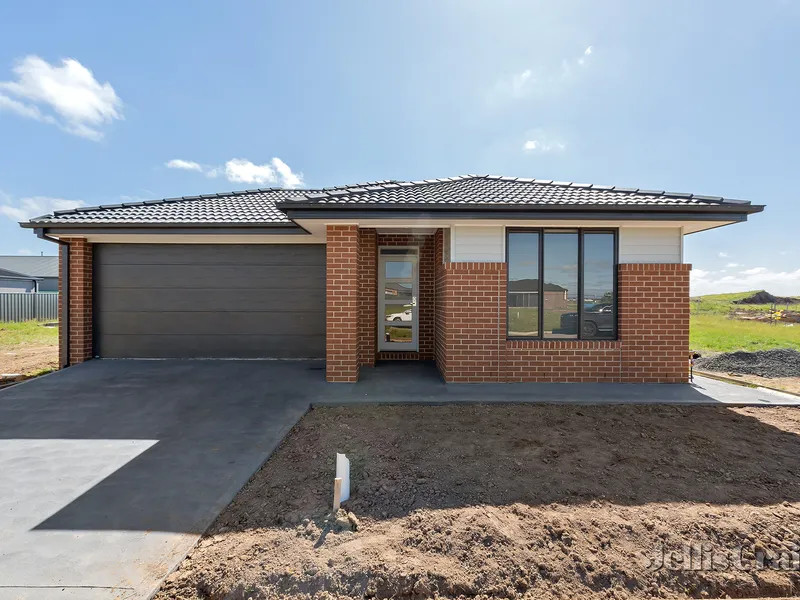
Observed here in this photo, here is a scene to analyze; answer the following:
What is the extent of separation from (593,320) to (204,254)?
28.6ft

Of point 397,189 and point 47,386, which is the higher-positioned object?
point 397,189

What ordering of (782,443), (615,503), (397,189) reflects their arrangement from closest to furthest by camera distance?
(615,503), (782,443), (397,189)

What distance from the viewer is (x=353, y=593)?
7.02ft

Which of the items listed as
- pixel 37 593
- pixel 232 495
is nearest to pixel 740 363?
pixel 232 495

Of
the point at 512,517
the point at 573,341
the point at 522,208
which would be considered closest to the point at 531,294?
the point at 573,341

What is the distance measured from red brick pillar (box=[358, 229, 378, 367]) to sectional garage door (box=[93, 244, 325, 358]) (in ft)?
3.45

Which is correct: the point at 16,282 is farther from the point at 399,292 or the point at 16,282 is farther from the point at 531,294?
the point at 531,294

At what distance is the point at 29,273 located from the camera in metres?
33.1

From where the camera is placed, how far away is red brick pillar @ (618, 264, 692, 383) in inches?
258

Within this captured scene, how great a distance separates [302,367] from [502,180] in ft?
20.6

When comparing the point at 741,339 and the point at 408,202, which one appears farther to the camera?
Answer: the point at 741,339

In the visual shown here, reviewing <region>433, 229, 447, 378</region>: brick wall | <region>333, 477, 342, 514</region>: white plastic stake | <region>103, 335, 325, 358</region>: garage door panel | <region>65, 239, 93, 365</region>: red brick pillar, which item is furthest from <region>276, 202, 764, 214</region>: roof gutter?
<region>65, 239, 93, 365</region>: red brick pillar

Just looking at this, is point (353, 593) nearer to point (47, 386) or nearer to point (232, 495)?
point (232, 495)

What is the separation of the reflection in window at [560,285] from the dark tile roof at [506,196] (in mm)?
830
